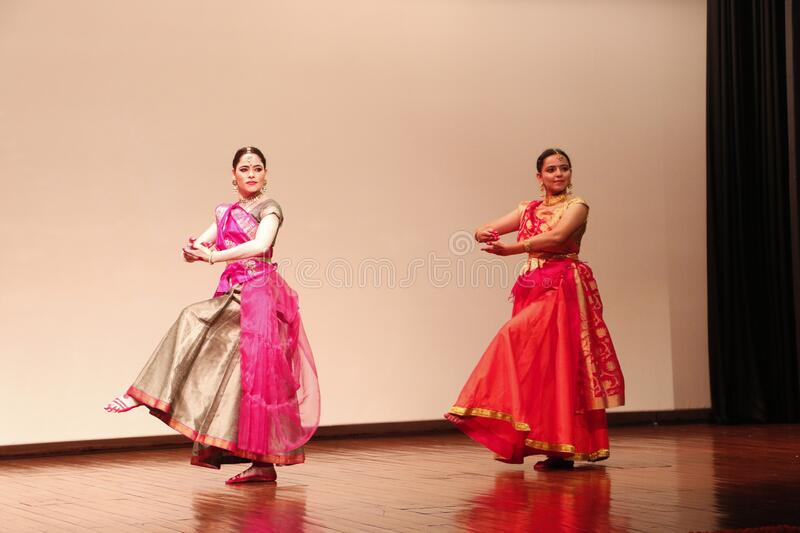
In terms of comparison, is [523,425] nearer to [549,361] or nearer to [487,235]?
[549,361]

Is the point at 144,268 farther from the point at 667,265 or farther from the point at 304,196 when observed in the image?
the point at 667,265

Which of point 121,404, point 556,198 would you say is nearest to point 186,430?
point 121,404

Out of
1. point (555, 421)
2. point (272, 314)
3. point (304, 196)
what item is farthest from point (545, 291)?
point (304, 196)

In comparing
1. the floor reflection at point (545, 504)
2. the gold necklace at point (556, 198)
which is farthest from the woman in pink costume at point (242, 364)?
the gold necklace at point (556, 198)

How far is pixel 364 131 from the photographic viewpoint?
20.7ft

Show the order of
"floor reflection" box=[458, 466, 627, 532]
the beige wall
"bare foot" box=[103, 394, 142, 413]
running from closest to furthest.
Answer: "floor reflection" box=[458, 466, 627, 532] → "bare foot" box=[103, 394, 142, 413] → the beige wall

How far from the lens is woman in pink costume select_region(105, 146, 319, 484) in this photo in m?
3.86

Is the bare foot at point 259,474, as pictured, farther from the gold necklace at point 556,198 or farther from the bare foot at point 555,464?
the gold necklace at point 556,198

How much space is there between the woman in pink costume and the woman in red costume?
69 centimetres

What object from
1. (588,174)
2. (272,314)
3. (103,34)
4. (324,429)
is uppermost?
(103,34)

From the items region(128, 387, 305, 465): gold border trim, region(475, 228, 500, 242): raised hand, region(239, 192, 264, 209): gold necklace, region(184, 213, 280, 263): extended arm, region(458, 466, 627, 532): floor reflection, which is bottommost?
region(458, 466, 627, 532): floor reflection

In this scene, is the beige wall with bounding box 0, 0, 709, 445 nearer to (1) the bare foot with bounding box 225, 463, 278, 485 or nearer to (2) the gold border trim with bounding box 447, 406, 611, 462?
(1) the bare foot with bounding box 225, 463, 278, 485

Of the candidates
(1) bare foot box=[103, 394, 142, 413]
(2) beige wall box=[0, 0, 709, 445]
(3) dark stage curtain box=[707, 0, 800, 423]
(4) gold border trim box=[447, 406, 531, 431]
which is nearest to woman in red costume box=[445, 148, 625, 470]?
(4) gold border trim box=[447, 406, 531, 431]

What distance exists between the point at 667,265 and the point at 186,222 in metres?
3.22
